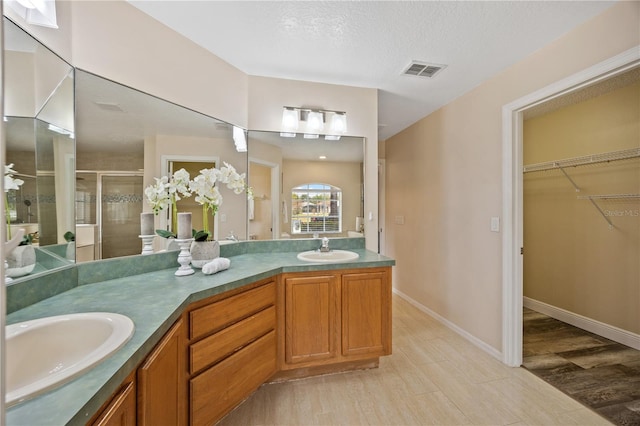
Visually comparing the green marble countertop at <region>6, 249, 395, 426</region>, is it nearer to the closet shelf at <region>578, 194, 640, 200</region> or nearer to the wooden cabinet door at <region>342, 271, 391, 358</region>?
the wooden cabinet door at <region>342, 271, 391, 358</region>

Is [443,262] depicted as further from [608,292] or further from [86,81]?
[86,81]

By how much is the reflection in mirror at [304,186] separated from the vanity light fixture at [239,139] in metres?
0.07

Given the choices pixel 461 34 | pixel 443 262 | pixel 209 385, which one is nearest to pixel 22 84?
pixel 209 385

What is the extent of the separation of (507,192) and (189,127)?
2.52 metres

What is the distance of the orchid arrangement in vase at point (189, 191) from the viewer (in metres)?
1.82

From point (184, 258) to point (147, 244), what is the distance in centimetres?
29

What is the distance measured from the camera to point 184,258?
1714 mm

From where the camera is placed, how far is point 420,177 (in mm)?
3488

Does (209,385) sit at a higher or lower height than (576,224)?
lower

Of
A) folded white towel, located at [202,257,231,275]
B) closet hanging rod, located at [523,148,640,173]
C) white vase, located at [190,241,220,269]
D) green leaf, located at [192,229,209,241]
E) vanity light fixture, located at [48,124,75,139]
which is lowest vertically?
→ folded white towel, located at [202,257,231,275]

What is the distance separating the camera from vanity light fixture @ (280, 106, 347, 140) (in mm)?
2490

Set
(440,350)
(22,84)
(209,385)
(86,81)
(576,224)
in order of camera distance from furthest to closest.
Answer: (576,224) → (440,350) → (86,81) → (209,385) → (22,84)

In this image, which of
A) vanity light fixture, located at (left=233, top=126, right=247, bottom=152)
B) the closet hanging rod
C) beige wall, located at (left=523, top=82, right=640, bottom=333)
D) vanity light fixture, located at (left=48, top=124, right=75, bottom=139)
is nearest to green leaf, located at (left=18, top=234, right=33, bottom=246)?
vanity light fixture, located at (left=48, top=124, right=75, bottom=139)

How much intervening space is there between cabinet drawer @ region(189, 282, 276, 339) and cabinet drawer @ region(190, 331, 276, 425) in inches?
8.1
